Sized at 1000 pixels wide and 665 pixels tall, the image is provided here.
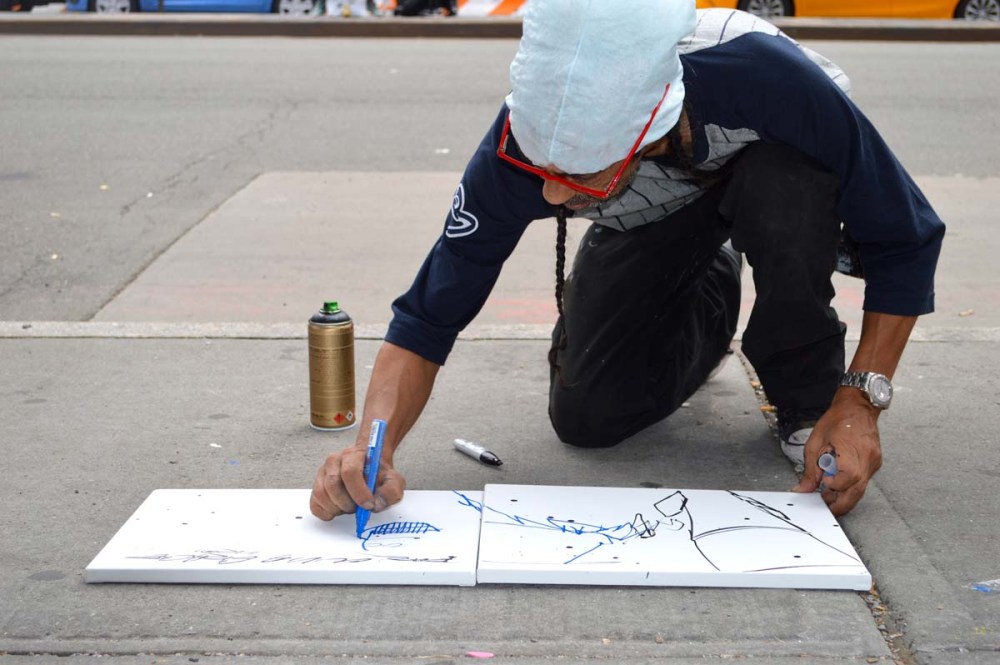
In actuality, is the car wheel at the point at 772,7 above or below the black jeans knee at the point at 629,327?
below

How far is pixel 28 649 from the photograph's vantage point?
6.84 feet

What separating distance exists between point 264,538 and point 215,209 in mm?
3385

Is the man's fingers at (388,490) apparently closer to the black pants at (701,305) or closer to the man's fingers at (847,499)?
the black pants at (701,305)

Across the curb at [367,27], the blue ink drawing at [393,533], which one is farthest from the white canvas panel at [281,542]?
the curb at [367,27]

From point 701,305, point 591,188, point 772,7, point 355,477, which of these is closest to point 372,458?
point 355,477

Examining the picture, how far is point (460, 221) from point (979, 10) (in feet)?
37.5

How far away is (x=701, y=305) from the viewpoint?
320 cm

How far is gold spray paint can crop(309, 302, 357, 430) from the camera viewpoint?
3.04 meters

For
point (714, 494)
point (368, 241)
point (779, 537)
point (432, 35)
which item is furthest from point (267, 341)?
point (432, 35)

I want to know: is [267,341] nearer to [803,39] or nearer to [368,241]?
[368,241]

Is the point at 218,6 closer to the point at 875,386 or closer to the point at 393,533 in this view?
the point at 393,533

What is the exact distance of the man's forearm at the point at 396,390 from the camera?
8.27ft

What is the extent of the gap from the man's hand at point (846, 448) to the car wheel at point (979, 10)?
11.1 meters

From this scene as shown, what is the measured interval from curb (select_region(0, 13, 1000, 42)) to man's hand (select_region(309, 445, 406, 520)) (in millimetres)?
10002
